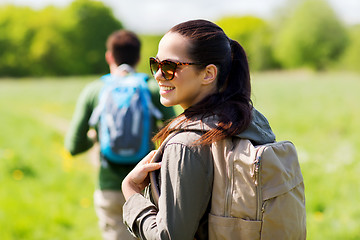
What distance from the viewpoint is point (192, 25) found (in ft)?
6.22

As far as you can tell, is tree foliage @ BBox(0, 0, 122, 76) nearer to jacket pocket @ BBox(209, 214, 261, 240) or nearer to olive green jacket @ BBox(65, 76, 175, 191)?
olive green jacket @ BBox(65, 76, 175, 191)

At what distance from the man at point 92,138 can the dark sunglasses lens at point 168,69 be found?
1584 mm

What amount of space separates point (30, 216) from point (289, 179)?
4.50 metres

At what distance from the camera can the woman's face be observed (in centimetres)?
188

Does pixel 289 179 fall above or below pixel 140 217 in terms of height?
above

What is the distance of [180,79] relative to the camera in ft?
6.23

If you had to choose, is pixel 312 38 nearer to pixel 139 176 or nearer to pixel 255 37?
pixel 255 37

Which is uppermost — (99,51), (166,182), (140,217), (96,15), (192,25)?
(192,25)

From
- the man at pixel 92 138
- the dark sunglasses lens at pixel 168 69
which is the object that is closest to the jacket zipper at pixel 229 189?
the dark sunglasses lens at pixel 168 69

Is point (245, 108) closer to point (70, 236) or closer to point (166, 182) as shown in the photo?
point (166, 182)

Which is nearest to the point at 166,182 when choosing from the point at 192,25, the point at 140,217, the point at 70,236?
the point at 140,217

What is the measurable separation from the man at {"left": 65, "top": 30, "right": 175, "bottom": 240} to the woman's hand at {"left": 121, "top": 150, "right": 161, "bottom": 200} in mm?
1461

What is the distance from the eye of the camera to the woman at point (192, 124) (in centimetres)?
174

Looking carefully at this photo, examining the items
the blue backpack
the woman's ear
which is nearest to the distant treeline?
the blue backpack
